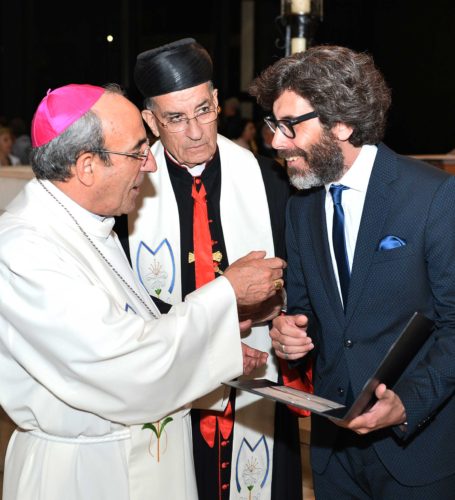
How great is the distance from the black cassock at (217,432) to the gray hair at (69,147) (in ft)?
2.99

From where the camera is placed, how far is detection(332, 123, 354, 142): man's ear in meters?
2.46

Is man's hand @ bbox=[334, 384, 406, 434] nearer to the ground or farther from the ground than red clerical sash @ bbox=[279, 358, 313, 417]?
farther from the ground

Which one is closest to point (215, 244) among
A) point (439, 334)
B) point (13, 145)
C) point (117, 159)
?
point (117, 159)

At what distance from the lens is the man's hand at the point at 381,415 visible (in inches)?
83.5

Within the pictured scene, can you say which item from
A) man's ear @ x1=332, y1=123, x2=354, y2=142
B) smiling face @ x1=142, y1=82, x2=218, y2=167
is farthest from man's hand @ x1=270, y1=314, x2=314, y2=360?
smiling face @ x1=142, y1=82, x2=218, y2=167

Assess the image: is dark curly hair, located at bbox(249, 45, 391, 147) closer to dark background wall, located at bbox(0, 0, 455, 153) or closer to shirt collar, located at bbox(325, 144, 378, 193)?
shirt collar, located at bbox(325, 144, 378, 193)

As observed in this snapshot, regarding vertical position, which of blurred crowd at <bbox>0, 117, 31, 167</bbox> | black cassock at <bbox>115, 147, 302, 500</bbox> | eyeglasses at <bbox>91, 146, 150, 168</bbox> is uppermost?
eyeglasses at <bbox>91, 146, 150, 168</bbox>

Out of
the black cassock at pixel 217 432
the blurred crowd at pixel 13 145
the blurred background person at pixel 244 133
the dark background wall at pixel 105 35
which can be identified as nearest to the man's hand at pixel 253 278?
the black cassock at pixel 217 432

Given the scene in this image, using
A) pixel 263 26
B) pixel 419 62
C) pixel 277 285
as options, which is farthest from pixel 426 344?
pixel 263 26

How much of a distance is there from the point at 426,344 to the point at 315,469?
20.6 inches

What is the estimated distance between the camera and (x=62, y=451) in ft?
7.43

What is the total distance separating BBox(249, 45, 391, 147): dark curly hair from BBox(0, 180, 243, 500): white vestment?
0.56 metres

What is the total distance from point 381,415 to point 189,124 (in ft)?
4.20

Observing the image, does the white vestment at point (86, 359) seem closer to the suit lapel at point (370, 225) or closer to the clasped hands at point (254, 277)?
the clasped hands at point (254, 277)
